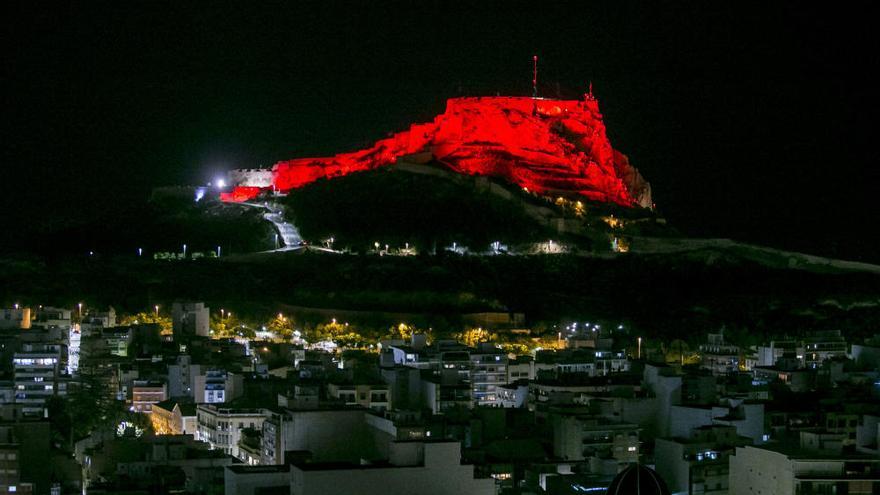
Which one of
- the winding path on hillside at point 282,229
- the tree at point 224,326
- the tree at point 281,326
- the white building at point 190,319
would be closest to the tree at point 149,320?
the white building at point 190,319

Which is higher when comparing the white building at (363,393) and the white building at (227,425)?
the white building at (363,393)

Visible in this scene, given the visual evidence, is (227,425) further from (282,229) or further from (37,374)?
(282,229)

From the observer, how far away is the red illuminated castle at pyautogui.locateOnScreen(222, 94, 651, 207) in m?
52.6

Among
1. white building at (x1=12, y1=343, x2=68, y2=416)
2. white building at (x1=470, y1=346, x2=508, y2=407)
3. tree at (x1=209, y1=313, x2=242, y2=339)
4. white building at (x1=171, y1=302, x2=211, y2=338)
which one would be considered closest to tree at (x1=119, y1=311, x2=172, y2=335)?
white building at (x1=171, y1=302, x2=211, y2=338)

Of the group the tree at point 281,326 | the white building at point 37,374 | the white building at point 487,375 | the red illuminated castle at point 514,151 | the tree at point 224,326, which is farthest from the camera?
the red illuminated castle at point 514,151

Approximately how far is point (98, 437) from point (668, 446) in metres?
7.05

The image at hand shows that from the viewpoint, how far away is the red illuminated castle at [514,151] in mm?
52625

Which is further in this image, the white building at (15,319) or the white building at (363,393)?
the white building at (15,319)

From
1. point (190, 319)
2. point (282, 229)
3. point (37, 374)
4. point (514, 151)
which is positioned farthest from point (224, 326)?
point (514, 151)

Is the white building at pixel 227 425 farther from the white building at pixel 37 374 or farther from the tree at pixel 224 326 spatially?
the tree at pixel 224 326

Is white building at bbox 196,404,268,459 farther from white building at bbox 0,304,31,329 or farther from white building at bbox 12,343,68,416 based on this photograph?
white building at bbox 0,304,31,329

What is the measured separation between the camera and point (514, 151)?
176ft

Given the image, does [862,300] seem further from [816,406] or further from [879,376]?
[816,406]

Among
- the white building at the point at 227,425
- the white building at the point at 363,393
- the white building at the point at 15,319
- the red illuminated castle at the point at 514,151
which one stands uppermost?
the red illuminated castle at the point at 514,151
